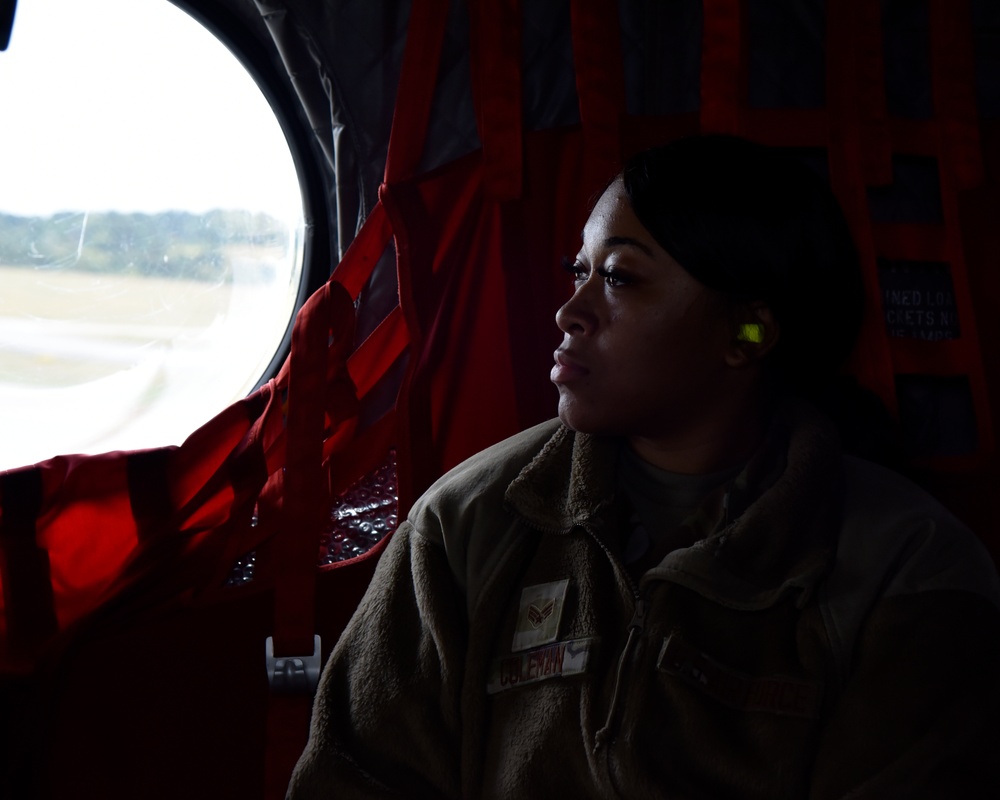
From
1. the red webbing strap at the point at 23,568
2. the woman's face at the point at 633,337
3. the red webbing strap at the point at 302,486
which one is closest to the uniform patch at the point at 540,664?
the woman's face at the point at 633,337

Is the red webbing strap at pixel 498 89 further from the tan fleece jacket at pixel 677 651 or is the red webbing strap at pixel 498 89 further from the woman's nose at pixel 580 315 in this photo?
the tan fleece jacket at pixel 677 651

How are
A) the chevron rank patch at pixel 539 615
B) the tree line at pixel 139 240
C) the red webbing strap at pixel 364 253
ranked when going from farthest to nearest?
the tree line at pixel 139 240 → the red webbing strap at pixel 364 253 → the chevron rank patch at pixel 539 615

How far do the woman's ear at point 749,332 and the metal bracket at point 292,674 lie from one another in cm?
65

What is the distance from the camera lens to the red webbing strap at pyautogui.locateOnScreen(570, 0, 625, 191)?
1.62 metres

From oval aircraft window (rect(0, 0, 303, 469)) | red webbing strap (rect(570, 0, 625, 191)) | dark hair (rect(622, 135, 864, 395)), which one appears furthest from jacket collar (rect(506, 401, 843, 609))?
oval aircraft window (rect(0, 0, 303, 469))

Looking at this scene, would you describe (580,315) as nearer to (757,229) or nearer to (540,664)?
Answer: (757,229)

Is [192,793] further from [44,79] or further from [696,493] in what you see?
[44,79]

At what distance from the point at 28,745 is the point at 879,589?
1019mm

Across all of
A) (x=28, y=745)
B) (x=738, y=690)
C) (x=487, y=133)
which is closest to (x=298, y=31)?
(x=487, y=133)

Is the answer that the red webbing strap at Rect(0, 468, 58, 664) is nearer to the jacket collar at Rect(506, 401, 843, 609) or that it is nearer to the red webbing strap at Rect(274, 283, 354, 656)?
the red webbing strap at Rect(274, 283, 354, 656)

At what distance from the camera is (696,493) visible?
119 cm

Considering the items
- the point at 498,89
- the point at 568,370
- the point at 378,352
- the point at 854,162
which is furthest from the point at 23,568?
the point at 854,162

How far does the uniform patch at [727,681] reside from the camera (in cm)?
101

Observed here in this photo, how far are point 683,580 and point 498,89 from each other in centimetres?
91
